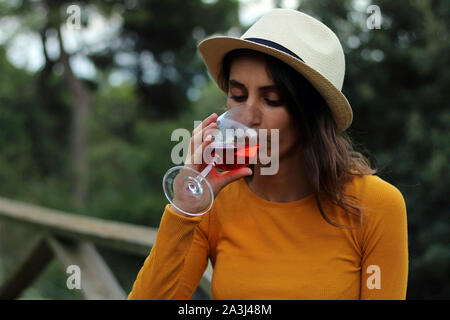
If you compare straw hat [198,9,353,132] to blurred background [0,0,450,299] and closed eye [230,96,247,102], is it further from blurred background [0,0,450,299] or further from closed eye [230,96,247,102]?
blurred background [0,0,450,299]

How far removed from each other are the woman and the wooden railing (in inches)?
13.4

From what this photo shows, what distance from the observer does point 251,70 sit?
167 cm

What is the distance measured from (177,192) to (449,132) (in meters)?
3.81

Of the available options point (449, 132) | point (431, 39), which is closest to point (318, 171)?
point (449, 132)

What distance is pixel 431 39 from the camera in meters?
4.92

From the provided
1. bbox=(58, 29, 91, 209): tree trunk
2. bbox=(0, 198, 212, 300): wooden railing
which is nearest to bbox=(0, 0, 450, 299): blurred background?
bbox=(58, 29, 91, 209): tree trunk

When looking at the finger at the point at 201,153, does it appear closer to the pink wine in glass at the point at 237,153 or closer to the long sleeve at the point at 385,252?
the pink wine in glass at the point at 237,153

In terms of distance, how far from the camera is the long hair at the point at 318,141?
165 cm

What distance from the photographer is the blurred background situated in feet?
15.6

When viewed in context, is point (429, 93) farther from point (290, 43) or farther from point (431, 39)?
point (290, 43)

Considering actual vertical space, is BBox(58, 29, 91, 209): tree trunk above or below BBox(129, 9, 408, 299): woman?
above

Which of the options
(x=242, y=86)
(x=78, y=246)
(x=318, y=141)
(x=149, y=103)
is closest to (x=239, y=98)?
(x=242, y=86)

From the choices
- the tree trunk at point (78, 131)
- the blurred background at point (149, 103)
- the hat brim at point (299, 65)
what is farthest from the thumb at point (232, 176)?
the tree trunk at point (78, 131)

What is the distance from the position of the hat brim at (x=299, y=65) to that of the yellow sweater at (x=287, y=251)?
0.82 ft
